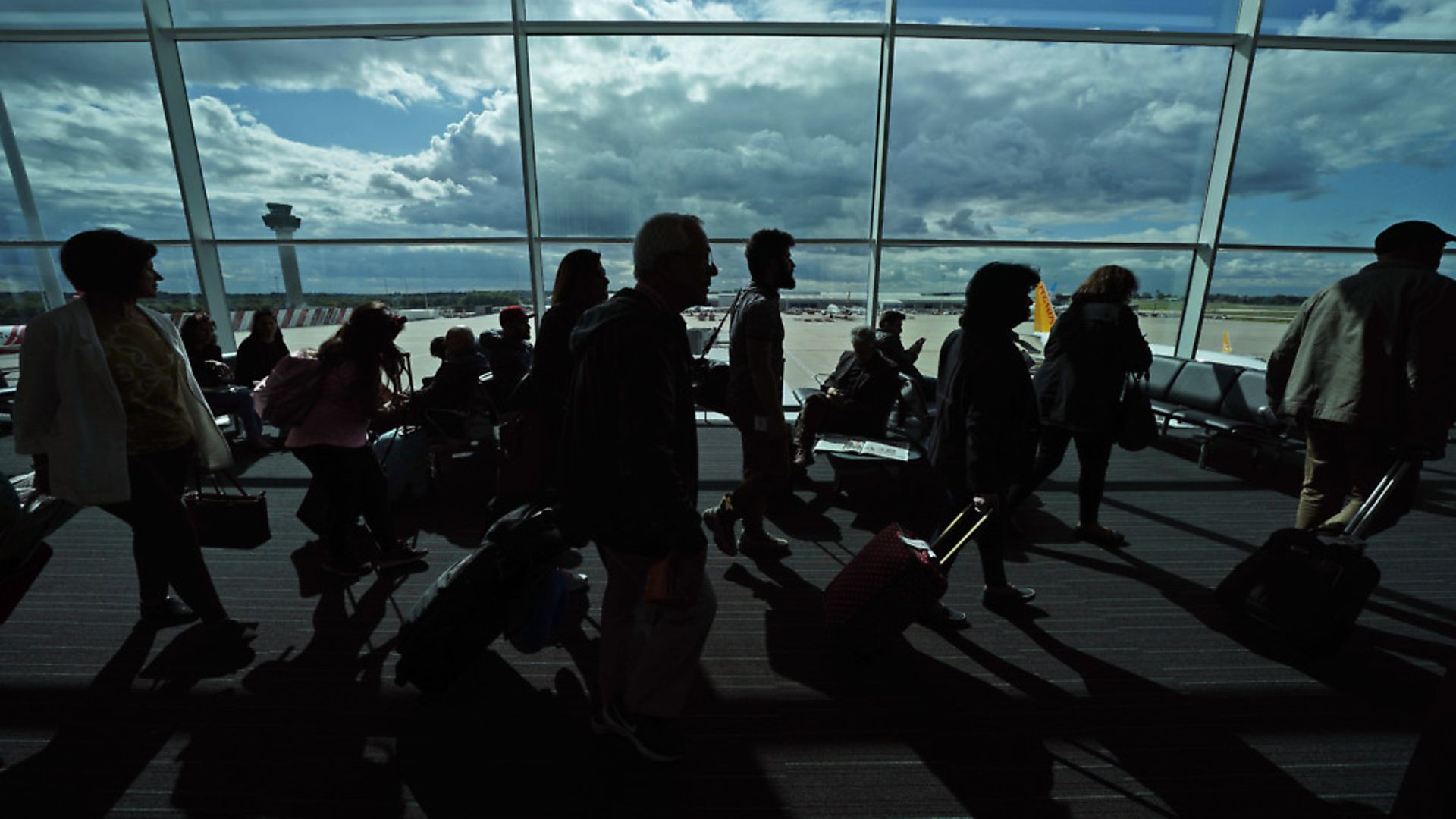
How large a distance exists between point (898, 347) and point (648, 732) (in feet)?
12.7

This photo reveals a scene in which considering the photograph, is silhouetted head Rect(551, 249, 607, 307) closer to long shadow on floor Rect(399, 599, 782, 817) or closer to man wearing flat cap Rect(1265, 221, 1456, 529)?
long shadow on floor Rect(399, 599, 782, 817)

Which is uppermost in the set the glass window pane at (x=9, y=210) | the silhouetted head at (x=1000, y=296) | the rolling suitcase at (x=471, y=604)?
the glass window pane at (x=9, y=210)

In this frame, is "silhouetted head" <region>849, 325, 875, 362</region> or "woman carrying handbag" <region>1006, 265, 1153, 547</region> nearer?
"woman carrying handbag" <region>1006, 265, 1153, 547</region>

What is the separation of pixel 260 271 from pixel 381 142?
178 cm

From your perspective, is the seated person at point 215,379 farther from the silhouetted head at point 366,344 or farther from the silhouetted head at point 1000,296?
the silhouetted head at point 1000,296

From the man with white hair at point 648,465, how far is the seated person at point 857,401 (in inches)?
101

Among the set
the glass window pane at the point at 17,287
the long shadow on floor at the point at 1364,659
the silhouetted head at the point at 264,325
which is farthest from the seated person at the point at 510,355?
the glass window pane at the point at 17,287

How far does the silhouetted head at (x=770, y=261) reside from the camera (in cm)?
252

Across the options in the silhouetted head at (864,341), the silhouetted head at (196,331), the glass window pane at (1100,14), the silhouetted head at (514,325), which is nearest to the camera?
the silhouetted head at (514,325)

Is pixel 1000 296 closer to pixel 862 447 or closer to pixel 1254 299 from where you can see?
pixel 862 447

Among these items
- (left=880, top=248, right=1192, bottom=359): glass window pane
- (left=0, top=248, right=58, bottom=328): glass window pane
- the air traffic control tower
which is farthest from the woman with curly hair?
(left=0, top=248, right=58, bottom=328): glass window pane

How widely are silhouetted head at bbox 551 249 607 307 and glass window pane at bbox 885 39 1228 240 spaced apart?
4070 millimetres

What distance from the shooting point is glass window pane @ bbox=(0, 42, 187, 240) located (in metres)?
5.29

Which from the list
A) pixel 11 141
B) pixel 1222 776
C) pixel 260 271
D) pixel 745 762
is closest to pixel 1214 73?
pixel 1222 776
